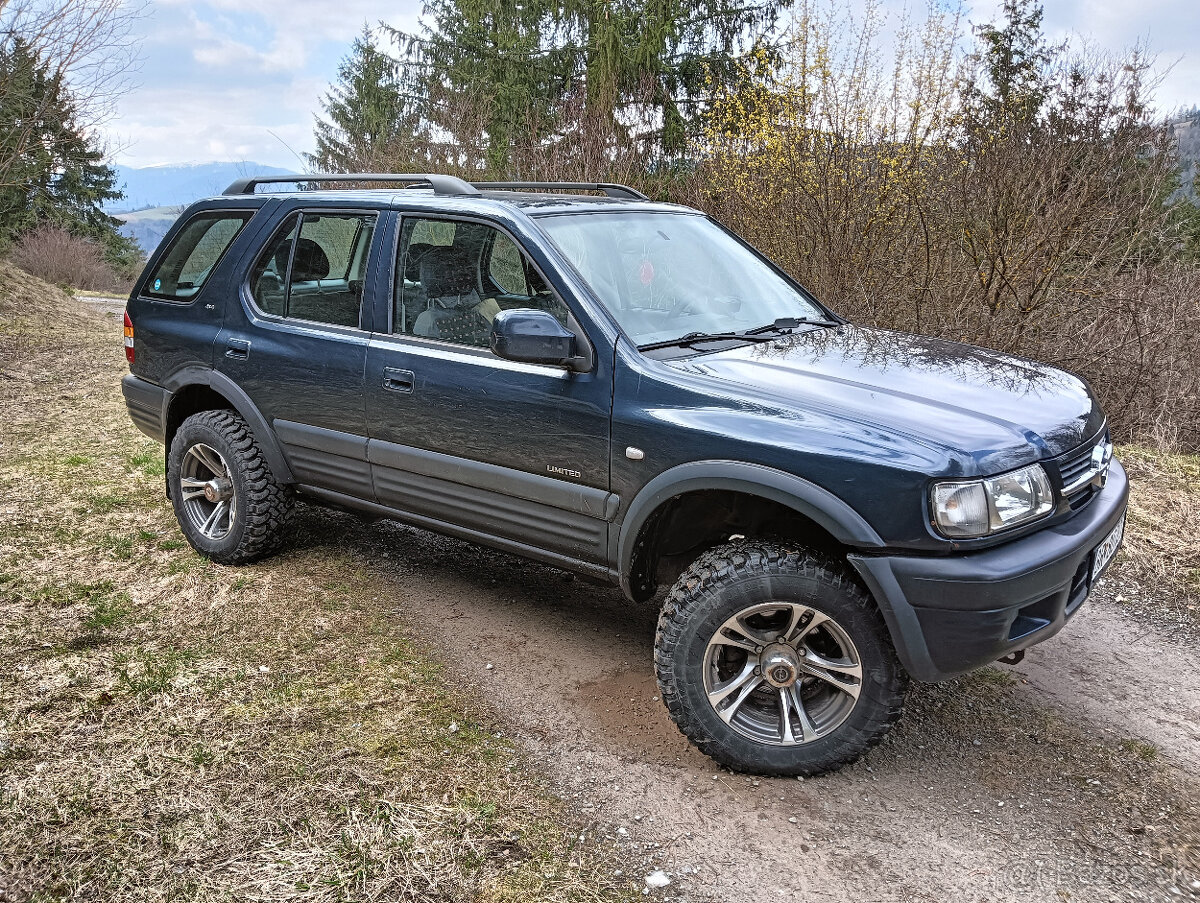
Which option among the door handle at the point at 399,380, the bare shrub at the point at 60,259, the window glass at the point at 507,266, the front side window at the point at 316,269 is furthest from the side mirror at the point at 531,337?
the bare shrub at the point at 60,259

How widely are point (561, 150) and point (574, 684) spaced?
12049 mm

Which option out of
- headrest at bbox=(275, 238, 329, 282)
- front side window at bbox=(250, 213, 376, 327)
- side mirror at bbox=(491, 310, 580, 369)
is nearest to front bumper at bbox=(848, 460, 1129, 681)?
side mirror at bbox=(491, 310, 580, 369)

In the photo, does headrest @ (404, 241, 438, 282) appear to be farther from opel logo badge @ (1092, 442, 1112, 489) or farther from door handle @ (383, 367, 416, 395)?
opel logo badge @ (1092, 442, 1112, 489)

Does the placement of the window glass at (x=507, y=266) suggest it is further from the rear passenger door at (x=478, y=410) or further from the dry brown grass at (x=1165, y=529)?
the dry brown grass at (x=1165, y=529)

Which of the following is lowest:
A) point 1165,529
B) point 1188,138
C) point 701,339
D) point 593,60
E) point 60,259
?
point 60,259

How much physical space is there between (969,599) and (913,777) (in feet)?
2.64

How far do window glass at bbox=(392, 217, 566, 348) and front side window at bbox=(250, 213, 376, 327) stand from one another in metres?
0.26

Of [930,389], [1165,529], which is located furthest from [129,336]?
[1165,529]

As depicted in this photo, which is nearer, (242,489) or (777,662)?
(777,662)

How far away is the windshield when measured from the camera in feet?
11.5

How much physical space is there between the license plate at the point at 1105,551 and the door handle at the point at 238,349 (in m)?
3.65

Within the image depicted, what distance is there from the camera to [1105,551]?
10.2 ft

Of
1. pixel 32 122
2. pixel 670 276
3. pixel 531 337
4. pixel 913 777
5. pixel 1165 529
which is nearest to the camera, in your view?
pixel 913 777

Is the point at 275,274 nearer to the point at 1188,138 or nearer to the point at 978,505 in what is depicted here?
the point at 978,505
